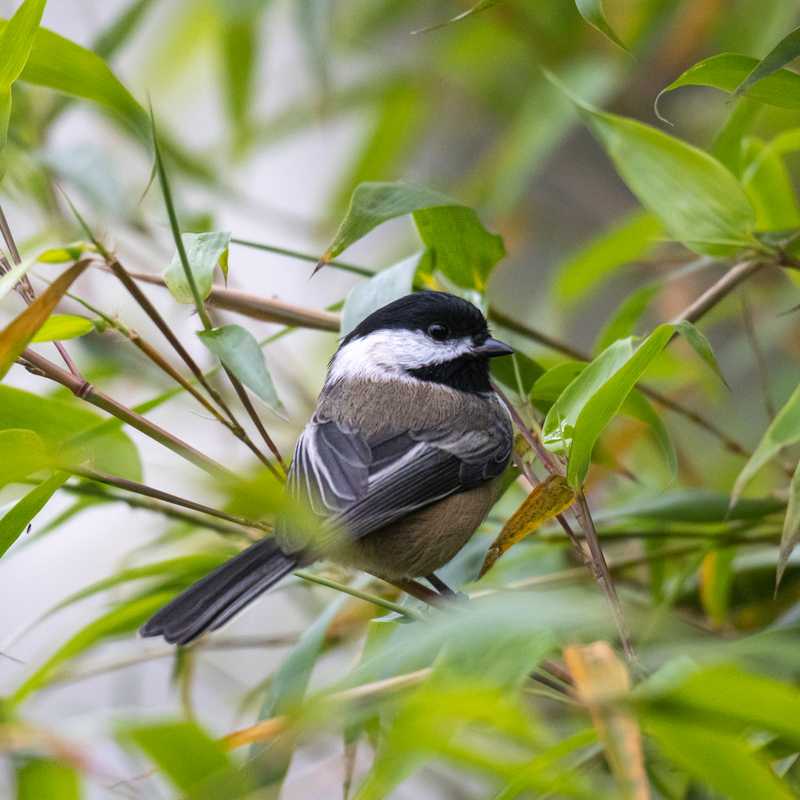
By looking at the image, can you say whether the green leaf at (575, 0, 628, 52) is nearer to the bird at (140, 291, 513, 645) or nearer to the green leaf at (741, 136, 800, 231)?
the bird at (140, 291, 513, 645)

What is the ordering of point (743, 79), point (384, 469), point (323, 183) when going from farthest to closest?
1. point (323, 183)
2. point (384, 469)
3. point (743, 79)

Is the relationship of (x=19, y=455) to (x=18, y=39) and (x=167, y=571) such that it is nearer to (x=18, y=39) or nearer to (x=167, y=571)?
(x=18, y=39)

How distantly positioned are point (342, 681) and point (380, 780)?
8 cm

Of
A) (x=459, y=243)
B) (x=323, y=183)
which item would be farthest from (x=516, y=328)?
(x=323, y=183)

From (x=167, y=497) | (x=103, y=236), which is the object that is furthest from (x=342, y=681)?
(x=103, y=236)

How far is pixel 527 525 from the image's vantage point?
1053 mm

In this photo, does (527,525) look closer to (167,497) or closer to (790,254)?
(167,497)

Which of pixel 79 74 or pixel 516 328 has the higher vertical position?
pixel 79 74

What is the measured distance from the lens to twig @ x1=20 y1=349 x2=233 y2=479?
3.23 feet

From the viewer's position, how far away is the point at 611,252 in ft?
5.21

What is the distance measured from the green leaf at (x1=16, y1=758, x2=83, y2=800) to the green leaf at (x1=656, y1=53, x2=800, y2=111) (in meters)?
0.78

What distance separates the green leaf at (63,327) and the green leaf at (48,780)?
1.36 feet

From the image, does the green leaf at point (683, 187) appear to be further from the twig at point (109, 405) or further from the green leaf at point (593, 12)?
the twig at point (109, 405)

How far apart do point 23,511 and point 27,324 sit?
0.26m
